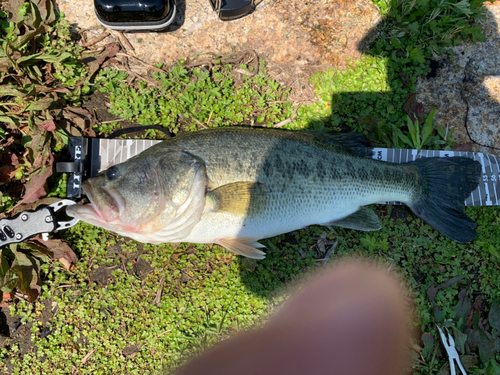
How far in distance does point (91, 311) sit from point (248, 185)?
7.24ft

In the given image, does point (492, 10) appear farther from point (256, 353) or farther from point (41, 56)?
point (41, 56)

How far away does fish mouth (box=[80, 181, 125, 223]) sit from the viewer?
252 centimetres

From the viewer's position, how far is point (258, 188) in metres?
2.76

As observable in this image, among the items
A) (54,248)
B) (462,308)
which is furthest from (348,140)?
(54,248)

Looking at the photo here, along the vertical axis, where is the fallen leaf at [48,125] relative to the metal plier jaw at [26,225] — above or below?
above

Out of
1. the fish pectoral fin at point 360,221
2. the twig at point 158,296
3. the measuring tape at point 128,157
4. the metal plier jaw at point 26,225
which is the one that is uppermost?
the measuring tape at point 128,157

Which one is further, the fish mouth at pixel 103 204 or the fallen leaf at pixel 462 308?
the fallen leaf at pixel 462 308

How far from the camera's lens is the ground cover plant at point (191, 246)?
327 centimetres

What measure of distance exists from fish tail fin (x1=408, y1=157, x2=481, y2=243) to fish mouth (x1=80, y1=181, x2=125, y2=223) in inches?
113

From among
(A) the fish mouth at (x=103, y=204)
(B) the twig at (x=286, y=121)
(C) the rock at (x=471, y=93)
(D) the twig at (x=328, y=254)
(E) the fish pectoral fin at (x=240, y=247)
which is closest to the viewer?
(A) the fish mouth at (x=103, y=204)

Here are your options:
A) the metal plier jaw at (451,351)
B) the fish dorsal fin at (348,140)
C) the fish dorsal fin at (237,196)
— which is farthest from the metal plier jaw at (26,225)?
the metal plier jaw at (451,351)

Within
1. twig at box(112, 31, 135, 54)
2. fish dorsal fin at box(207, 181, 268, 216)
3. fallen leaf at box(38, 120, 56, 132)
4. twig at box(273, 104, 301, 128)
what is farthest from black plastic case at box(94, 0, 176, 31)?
fish dorsal fin at box(207, 181, 268, 216)

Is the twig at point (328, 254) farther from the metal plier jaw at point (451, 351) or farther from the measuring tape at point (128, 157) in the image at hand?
the metal plier jaw at point (451, 351)

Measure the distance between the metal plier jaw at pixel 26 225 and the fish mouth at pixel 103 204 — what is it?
745mm
